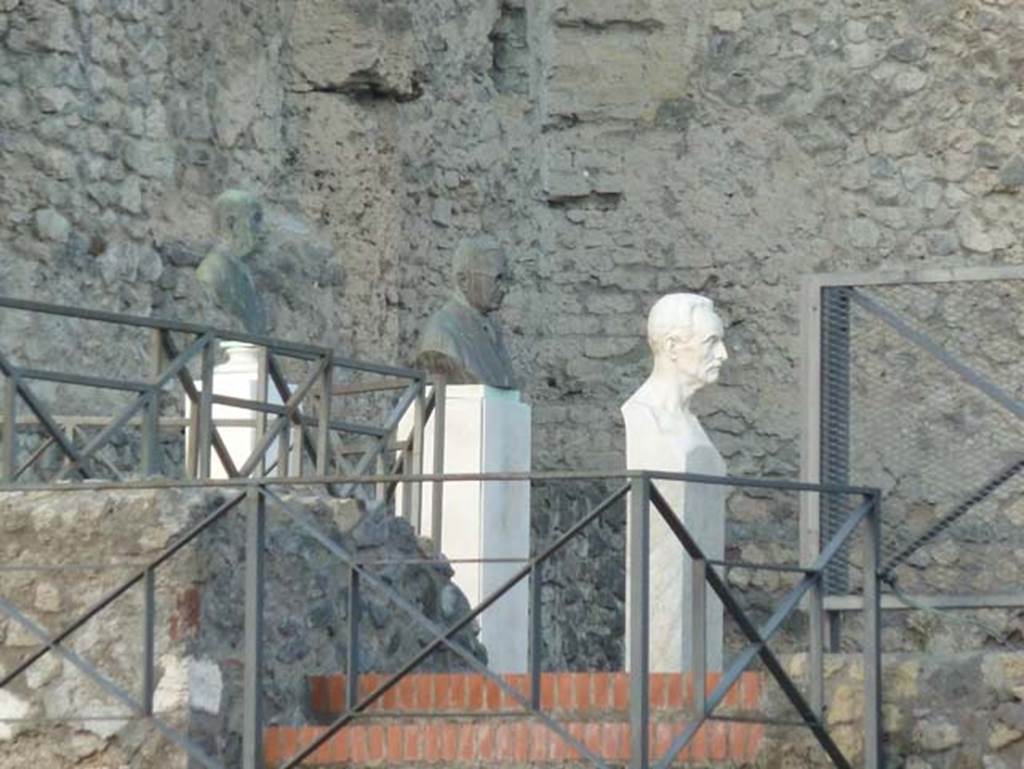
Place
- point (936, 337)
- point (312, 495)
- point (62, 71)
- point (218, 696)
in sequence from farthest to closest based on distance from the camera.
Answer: point (936, 337) → point (62, 71) → point (312, 495) → point (218, 696)

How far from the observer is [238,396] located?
1480 centimetres

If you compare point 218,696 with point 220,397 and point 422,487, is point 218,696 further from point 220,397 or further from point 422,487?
point 422,487

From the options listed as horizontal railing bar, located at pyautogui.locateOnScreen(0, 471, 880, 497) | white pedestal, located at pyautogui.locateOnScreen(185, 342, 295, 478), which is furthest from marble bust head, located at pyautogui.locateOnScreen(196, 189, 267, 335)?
horizontal railing bar, located at pyautogui.locateOnScreen(0, 471, 880, 497)

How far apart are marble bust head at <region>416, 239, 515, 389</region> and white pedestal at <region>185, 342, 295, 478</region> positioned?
2.09 feet

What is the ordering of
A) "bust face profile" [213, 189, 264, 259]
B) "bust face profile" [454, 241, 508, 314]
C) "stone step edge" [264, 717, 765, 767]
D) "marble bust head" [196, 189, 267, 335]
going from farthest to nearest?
1. "bust face profile" [213, 189, 264, 259]
2. "marble bust head" [196, 189, 267, 335]
3. "bust face profile" [454, 241, 508, 314]
4. "stone step edge" [264, 717, 765, 767]

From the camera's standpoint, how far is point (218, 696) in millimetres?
11195

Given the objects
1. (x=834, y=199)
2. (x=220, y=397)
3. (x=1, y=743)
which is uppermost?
(x=834, y=199)

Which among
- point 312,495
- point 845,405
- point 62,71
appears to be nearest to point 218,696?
point 312,495

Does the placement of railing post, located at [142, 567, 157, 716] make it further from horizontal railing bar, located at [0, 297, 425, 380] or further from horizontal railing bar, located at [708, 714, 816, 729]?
horizontal railing bar, located at [708, 714, 816, 729]

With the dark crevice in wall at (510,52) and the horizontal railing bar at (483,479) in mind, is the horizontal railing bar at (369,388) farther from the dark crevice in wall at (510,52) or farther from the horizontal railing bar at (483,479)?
the dark crevice in wall at (510,52)

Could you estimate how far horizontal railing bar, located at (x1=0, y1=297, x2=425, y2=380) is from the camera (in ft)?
39.0

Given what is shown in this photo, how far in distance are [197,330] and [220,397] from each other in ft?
1.23

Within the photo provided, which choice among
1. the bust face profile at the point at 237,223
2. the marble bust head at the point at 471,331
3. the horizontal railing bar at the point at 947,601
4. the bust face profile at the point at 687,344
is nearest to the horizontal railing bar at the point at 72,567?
the horizontal railing bar at the point at 947,601

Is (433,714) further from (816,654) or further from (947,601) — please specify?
(947,601)
